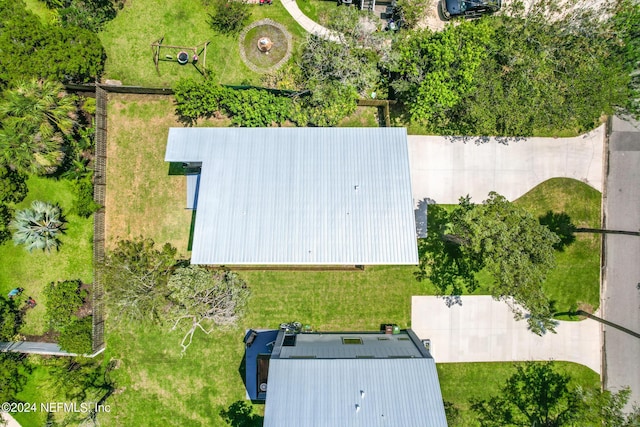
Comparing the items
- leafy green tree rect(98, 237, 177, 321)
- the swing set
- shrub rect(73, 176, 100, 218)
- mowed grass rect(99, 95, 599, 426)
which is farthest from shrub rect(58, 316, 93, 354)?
the swing set

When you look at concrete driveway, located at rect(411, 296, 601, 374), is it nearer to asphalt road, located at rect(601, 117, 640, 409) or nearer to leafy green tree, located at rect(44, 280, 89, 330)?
asphalt road, located at rect(601, 117, 640, 409)

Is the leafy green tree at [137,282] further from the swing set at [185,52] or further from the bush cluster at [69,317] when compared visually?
the swing set at [185,52]

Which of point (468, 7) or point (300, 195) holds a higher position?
point (468, 7)

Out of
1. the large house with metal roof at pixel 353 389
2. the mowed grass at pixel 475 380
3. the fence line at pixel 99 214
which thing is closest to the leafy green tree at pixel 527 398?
the mowed grass at pixel 475 380

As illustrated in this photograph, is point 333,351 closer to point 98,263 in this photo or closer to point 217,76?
point 98,263

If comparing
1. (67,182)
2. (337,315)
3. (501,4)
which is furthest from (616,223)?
(67,182)

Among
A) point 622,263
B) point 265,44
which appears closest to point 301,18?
point 265,44

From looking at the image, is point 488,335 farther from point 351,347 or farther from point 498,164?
point 498,164
